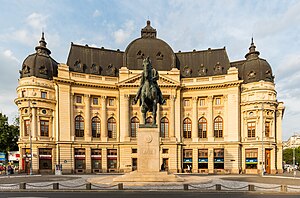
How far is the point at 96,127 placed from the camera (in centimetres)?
6334

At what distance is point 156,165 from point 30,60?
4494cm

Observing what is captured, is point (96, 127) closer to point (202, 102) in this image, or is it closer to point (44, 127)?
point (44, 127)

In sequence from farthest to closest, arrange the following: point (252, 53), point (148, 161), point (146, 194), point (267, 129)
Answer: point (252, 53) < point (267, 129) < point (148, 161) < point (146, 194)

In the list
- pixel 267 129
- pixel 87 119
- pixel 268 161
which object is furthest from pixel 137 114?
pixel 268 161

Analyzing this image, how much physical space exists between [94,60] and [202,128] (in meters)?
32.0

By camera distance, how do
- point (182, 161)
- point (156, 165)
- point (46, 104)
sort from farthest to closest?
point (182, 161) < point (46, 104) < point (156, 165)

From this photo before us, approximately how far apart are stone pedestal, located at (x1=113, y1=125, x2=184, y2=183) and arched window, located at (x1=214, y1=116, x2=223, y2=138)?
37.0 metres

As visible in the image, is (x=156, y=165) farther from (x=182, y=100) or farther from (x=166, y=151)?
(x=182, y=100)

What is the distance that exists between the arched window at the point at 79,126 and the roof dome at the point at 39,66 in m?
11.4

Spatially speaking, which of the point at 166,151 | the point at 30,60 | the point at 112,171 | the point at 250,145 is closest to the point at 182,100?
the point at 166,151

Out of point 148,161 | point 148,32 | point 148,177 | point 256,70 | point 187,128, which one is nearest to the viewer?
point 148,177

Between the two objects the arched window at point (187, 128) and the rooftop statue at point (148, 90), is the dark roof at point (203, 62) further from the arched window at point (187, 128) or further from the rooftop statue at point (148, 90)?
the rooftop statue at point (148, 90)

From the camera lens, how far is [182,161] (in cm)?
6303

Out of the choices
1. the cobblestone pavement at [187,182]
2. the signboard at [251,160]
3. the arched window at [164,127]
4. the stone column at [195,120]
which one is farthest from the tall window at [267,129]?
the arched window at [164,127]
